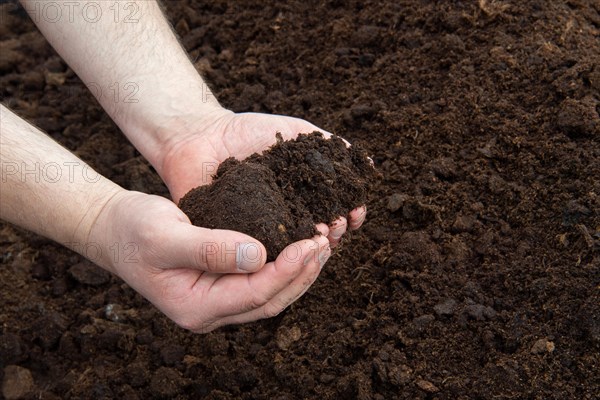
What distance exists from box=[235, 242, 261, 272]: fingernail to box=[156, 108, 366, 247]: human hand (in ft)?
2.05

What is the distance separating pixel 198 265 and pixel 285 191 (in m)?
0.38

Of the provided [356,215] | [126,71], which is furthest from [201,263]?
[126,71]

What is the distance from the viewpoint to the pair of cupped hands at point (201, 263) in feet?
6.17

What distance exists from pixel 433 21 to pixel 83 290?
1.88 metres

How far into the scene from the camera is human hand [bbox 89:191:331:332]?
73.9 inches

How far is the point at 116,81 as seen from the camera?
2604mm

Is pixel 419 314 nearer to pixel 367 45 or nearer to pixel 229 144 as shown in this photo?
pixel 229 144

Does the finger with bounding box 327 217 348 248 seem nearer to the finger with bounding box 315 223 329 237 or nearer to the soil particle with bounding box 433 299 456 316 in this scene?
the finger with bounding box 315 223 329 237

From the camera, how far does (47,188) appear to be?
2184 millimetres

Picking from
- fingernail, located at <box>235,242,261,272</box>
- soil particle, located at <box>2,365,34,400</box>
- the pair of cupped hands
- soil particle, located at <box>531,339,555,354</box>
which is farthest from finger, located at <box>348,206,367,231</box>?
soil particle, located at <box>2,365,34,400</box>

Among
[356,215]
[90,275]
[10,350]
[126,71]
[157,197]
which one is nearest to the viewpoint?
[157,197]

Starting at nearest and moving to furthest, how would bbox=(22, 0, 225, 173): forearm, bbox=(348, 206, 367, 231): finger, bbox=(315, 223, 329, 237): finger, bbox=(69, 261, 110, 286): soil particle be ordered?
bbox=(315, 223, 329, 237): finger
bbox=(348, 206, 367, 231): finger
bbox=(22, 0, 225, 173): forearm
bbox=(69, 261, 110, 286): soil particle

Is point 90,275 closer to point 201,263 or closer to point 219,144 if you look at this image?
point 219,144

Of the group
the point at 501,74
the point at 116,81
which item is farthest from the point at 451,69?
the point at 116,81
